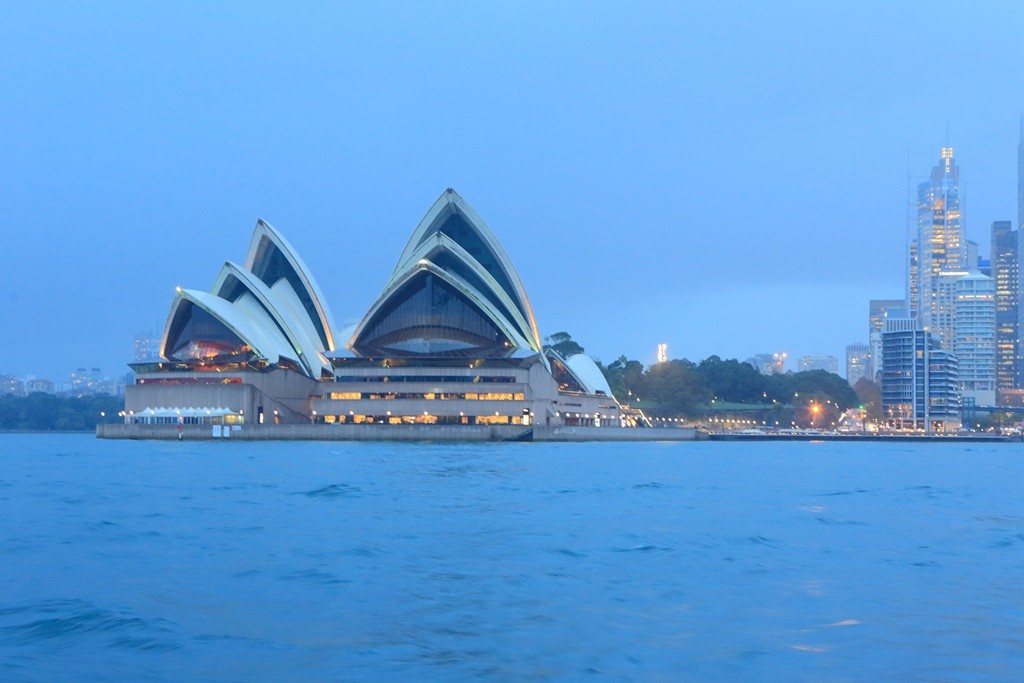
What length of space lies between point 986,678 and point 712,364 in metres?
137

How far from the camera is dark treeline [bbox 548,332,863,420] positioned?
405 ft

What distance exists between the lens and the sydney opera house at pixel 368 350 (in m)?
75.7

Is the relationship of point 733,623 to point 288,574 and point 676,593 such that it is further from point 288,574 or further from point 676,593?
point 288,574

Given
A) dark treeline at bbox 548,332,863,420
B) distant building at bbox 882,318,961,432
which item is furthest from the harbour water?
distant building at bbox 882,318,961,432

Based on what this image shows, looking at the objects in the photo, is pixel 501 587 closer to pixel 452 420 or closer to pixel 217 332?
pixel 452 420

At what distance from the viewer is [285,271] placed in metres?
81.6

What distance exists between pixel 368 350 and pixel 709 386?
223 feet

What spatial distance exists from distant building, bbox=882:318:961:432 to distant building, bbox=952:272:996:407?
5255cm

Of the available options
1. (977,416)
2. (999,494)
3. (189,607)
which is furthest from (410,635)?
(977,416)

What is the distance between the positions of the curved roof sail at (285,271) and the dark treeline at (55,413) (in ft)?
168

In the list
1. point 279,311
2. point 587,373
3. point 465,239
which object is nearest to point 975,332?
point 587,373

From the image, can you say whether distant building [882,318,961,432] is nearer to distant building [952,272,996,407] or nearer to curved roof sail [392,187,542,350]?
distant building [952,272,996,407]

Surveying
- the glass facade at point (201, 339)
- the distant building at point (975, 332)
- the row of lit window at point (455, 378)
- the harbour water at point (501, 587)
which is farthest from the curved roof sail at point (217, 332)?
the distant building at point (975, 332)

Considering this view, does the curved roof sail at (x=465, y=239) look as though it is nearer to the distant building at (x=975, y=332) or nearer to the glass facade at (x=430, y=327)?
the glass facade at (x=430, y=327)
